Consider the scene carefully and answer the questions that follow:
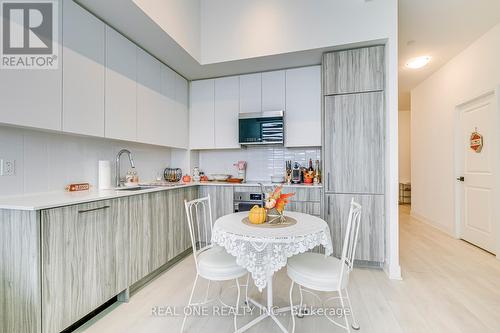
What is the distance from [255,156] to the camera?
11.8ft

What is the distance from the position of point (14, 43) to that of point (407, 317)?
3382 millimetres

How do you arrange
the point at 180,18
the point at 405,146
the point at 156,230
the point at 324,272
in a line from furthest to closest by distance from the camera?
the point at 405,146, the point at 180,18, the point at 156,230, the point at 324,272

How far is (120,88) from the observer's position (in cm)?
231

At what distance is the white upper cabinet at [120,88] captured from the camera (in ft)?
7.18

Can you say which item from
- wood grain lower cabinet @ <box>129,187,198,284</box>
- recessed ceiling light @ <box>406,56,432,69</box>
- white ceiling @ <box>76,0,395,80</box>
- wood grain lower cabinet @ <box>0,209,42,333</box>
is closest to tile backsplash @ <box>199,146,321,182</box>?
wood grain lower cabinet @ <box>129,187,198,284</box>

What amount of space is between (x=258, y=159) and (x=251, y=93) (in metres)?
0.98

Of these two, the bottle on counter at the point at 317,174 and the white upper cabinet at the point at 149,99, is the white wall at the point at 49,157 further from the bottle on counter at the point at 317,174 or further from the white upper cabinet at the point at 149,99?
the bottle on counter at the point at 317,174

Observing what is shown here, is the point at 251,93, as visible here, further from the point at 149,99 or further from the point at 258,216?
the point at 258,216

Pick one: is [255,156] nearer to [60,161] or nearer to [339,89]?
[339,89]

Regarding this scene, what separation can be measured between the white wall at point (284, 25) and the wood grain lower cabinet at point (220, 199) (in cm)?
165

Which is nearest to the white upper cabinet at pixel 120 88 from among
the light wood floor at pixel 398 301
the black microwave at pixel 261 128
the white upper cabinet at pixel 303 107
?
the black microwave at pixel 261 128

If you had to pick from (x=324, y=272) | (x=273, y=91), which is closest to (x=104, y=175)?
(x=324, y=272)

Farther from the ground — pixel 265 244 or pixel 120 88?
pixel 120 88

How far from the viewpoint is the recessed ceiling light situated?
3748 mm
